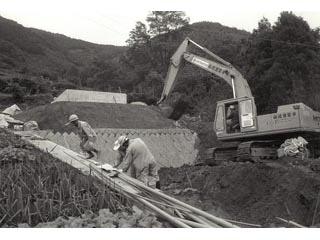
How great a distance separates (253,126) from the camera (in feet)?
41.0

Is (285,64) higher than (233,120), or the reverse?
(285,64)

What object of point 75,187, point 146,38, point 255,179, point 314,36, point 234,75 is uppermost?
point 146,38

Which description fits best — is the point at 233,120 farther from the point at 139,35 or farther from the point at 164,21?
the point at 139,35

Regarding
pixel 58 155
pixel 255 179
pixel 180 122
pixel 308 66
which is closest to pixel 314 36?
pixel 308 66

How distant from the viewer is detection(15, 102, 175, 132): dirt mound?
19219 millimetres

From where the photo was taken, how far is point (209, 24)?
170ft

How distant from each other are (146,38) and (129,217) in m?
42.7

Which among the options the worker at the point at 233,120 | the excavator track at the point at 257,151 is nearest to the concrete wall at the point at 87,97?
the worker at the point at 233,120

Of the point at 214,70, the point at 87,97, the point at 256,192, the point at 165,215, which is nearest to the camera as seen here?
the point at 165,215

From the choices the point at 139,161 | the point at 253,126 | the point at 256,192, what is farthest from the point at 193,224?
the point at 253,126

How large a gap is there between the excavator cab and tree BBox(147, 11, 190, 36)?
33439 mm

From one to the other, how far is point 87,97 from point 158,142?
20.4 feet

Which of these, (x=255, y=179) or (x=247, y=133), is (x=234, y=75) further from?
(x=255, y=179)

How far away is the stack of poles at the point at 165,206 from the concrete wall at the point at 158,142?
991cm
